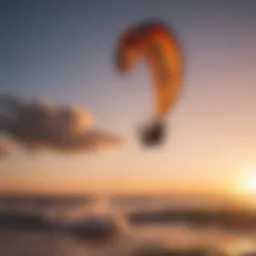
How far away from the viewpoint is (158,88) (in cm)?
162

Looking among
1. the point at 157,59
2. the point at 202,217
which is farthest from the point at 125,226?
the point at 157,59

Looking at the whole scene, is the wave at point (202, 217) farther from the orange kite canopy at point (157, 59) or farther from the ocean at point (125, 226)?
the orange kite canopy at point (157, 59)

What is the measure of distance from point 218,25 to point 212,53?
0.08 metres

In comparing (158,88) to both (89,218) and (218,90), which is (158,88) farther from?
(89,218)

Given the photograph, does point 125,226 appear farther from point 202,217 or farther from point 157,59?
point 157,59

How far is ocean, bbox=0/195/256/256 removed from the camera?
1.58m

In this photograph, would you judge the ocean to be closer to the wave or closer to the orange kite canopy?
the wave

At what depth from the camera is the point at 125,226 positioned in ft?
5.24

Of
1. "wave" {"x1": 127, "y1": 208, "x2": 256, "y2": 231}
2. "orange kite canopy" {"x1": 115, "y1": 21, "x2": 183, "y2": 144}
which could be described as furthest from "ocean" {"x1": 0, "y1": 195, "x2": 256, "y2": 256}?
"orange kite canopy" {"x1": 115, "y1": 21, "x2": 183, "y2": 144}

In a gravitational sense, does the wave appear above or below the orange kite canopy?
below

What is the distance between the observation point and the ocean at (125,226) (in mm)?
1583

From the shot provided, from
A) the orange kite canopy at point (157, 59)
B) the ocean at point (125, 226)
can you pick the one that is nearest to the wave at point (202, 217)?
the ocean at point (125, 226)

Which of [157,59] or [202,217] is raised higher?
[157,59]

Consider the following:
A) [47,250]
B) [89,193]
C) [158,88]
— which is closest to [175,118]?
[158,88]
